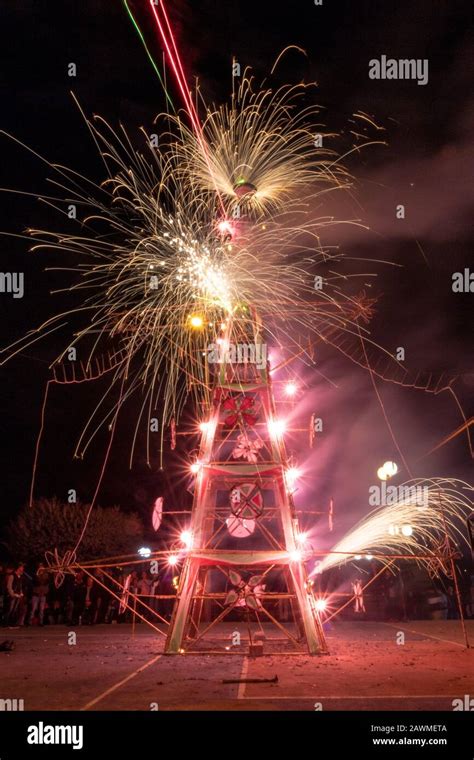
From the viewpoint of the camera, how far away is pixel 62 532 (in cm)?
3766

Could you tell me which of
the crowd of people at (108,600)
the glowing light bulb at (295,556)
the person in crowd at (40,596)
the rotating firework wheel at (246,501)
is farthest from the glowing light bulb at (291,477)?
the person in crowd at (40,596)

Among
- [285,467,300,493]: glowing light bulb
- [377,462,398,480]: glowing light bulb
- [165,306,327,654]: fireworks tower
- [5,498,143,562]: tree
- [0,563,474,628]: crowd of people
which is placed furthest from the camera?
[5,498,143,562]: tree

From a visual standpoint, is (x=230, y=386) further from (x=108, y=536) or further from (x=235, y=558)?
(x=108, y=536)

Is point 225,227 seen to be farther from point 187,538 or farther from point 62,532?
point 62,532

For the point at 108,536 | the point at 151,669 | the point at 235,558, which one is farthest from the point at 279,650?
the point at 108,536

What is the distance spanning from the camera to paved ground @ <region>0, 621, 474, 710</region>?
9.90m

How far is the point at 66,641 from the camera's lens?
19.1 metres

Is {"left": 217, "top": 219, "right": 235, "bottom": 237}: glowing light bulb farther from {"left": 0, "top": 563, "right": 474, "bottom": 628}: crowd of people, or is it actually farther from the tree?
the tree

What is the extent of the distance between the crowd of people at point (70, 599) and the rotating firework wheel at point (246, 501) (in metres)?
8.53

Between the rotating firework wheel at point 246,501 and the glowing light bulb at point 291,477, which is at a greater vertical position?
the glowing light bulb at point 291,477

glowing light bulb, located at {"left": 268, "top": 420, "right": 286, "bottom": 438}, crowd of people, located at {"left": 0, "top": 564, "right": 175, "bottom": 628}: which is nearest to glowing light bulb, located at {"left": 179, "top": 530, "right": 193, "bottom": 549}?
glowing light bulb, located at {"left": 268, "top": 420, "right": 286, "bottom": 438}

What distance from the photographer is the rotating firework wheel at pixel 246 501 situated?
650 inches

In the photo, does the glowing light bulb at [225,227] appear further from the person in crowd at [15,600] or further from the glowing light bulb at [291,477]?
the person in crowd at [15,600]

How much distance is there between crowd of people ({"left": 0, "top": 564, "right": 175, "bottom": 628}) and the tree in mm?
10067
